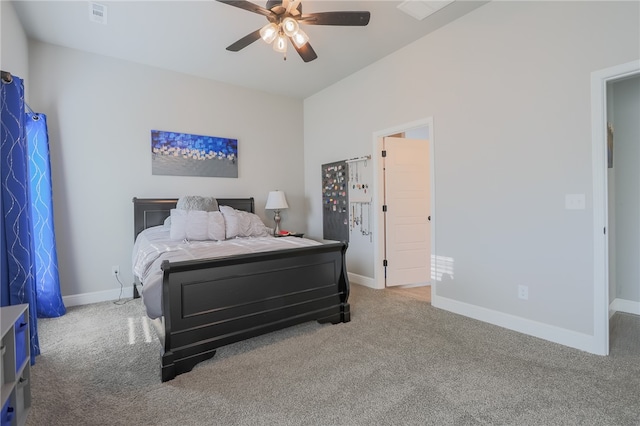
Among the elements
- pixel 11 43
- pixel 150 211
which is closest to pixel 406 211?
pixel 150 211

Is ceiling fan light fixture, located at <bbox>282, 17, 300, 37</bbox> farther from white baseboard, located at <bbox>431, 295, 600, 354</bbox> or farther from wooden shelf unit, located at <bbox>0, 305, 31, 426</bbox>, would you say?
white baseboard, located at <bbox>431, 295, 600, 354</bbox>

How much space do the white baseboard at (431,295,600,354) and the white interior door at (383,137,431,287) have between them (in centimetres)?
85

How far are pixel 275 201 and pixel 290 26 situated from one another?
8.49 ft

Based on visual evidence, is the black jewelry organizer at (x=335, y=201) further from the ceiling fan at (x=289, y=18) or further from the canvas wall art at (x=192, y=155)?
the ceiling fan at (x=289, y=18)

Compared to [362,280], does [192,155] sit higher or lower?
higher

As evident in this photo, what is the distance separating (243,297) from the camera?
91.7 inches

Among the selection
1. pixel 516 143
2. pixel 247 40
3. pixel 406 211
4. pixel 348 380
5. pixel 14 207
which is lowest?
pixel 348 380

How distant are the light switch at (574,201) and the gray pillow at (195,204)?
12.0 ft

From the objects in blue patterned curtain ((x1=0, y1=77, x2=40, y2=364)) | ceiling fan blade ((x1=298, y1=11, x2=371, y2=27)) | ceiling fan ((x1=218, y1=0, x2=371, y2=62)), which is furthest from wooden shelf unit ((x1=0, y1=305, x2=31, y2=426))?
ceiling fan blade ((x1=298, y1=11, x2=371, y2=27))

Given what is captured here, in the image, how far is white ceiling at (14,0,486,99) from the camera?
108 inches

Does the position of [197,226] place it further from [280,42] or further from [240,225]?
[280,42]

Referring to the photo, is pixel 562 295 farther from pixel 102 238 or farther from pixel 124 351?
pixel 102 238

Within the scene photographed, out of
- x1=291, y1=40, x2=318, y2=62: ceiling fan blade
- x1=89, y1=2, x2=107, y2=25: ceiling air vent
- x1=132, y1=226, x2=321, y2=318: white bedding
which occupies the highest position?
x1=89, y1=2, x2=107, y2=25: ceiling air vent

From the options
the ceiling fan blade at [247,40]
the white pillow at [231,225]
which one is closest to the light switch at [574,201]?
the ceiling fan blade at [247,40]
